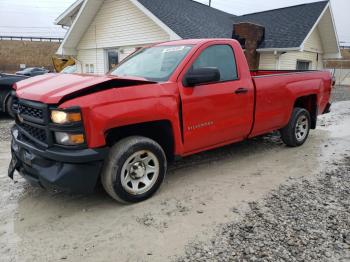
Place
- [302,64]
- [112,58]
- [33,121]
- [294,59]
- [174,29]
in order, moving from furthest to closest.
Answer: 1. [302,64]
2. [294,59]
3. [112,58]
4. [174,29]
5. [33,121]

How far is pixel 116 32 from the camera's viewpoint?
15875 millimetres

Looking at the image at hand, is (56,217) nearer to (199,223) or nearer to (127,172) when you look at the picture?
(127,172)

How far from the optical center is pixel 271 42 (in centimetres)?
1572

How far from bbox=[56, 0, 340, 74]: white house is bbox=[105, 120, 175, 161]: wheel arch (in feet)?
29.6

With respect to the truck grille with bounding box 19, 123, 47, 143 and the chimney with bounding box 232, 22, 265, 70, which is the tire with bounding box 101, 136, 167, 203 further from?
the chimney with bounding box 232, 22, 265, 70

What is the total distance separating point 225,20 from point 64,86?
17.2 meters

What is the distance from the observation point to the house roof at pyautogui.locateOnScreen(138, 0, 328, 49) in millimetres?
13555

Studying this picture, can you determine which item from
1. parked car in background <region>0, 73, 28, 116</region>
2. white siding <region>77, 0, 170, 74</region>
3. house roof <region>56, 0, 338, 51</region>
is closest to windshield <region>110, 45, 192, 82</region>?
parked car in background <region>0, 73, 28, 116</region>

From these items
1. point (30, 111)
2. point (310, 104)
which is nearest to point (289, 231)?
point (30, 111)

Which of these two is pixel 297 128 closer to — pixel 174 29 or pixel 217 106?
pixel 217 106

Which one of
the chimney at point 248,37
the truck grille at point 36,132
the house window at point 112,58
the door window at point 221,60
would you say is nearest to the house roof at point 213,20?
the house window at point 112,58

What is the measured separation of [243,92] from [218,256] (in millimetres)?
2604

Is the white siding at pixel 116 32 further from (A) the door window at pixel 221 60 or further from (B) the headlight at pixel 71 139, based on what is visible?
(B) the headlight at pixel 71 139

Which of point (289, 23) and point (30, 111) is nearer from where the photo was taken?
point (30, 111)
